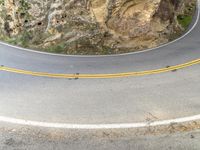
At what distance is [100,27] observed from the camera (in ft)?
59.0

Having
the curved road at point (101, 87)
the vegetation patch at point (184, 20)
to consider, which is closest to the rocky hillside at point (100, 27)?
the curved road at point (101, 87)

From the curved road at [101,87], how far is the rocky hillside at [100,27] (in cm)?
128

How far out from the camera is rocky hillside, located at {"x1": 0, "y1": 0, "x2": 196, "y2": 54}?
17797 mm

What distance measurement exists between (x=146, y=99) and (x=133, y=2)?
26.4 ft

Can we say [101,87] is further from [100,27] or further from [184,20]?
[184,20]

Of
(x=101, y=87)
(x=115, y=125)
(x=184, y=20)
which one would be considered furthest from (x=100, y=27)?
(x=115, y=125)

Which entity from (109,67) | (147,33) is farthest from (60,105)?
(147,33)

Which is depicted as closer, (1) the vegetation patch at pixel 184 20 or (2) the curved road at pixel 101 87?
(2) the curved road at pixel 101 87

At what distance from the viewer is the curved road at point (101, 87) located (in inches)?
414

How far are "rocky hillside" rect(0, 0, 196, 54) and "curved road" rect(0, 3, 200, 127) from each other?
4.20ft

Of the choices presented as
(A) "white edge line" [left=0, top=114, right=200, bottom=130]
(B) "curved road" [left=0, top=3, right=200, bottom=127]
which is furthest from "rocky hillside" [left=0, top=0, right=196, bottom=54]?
(A) "white edge line" [left=0, top=114, right=200, bottom=130]

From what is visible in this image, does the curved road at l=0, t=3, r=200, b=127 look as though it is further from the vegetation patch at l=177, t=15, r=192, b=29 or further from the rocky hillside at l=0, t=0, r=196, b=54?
the vegetation patch at l=177, t=15, r=192, b=29

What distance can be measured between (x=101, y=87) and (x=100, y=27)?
20.7 feet

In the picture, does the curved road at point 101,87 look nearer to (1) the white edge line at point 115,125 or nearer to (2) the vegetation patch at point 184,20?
(1) the white edge line at point 115,125
